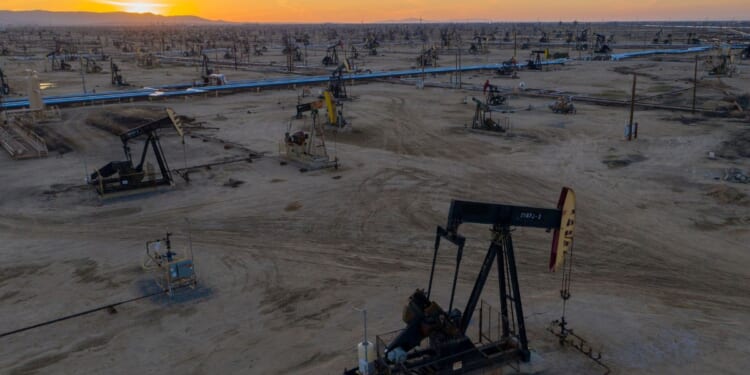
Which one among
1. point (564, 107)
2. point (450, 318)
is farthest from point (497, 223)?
point (564, 107)

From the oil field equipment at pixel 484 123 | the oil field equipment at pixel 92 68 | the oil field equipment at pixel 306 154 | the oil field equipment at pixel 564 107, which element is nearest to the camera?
the oil field equipment at pixel 306 154

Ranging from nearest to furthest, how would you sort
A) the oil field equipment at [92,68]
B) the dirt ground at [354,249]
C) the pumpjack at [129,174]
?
the dirt ground at [354,249] → the pumpjack at [129,174] → the oil field equipment at [92,68]

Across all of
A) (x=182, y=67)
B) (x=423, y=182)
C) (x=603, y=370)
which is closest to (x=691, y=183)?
(x=423, y=182)

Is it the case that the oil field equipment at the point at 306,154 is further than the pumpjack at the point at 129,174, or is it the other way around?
the oil field equipment at the point at 306,154

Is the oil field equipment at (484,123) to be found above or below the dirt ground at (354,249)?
above

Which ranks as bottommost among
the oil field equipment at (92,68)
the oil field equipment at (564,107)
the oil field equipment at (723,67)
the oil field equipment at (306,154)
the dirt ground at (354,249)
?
the dirt ground at (354,249)

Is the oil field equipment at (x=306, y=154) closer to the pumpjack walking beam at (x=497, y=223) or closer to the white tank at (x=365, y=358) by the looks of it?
the pumpjack walking beam at (x=497, y=223)

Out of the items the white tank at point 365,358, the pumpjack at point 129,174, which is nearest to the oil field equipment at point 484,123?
the pumpjack at point 129,174
